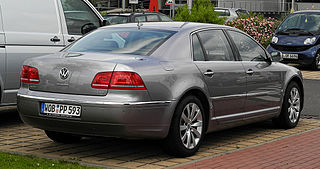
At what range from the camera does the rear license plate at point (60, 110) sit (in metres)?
6.84

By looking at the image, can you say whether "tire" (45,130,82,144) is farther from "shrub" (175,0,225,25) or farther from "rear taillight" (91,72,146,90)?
"shrub" (175,0,225,25)

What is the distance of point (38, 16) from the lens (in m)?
9.74

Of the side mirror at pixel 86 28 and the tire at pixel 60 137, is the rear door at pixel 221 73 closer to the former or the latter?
the tire at pixel 60 137

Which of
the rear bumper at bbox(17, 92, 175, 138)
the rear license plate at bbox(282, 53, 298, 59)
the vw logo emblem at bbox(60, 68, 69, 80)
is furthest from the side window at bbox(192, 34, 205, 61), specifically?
the rear license plate at bbox(282, 53, 298, 59)

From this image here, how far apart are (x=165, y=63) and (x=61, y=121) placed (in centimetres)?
123

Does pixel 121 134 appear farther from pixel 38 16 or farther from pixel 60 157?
pixel 38 16

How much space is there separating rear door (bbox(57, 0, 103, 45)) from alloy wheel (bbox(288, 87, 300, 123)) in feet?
10.6

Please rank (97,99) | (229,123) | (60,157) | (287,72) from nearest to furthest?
1. (97,99)
2. (60,157)
3. (229,123)
4. (287,72)

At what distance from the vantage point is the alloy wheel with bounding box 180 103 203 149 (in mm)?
7281

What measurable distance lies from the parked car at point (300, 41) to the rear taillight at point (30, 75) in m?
13.5

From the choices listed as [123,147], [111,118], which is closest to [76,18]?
[123,147]

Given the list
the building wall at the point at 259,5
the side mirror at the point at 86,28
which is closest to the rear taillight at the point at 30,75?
the side mirror at the point at 86,28

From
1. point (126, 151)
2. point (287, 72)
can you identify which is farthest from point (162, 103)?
point (287, 72)

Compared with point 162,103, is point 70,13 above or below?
above
